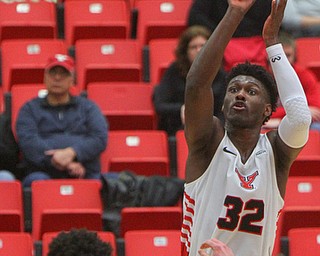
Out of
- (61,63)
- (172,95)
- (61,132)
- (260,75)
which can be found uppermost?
(260,75)

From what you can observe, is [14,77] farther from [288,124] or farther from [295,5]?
[288,124]

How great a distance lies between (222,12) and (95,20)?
0.94 metres

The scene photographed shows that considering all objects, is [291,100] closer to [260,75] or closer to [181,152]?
[260,75]

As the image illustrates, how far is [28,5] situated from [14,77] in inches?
32.3

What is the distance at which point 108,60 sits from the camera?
7.51m

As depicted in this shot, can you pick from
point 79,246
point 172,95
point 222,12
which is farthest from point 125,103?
point 79,246

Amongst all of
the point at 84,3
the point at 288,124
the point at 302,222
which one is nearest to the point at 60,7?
the point at 84,3

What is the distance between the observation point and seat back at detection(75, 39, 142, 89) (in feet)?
23.8

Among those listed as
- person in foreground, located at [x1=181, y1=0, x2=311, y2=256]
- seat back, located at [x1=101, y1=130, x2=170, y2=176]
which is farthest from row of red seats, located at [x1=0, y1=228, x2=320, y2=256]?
person in foreground, located at [x1=181, y1=0, x2=311, y2=256]

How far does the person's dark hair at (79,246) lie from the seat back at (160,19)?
3.71 metres

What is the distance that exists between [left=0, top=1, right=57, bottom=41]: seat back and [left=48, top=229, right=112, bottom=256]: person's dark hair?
375cm

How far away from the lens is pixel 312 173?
6.53 metres

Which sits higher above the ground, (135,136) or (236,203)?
(236,203)

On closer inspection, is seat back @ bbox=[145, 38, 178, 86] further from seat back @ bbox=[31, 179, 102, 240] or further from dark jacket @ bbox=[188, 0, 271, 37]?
seat back @ bbox=[31, 179, 102, 240]
